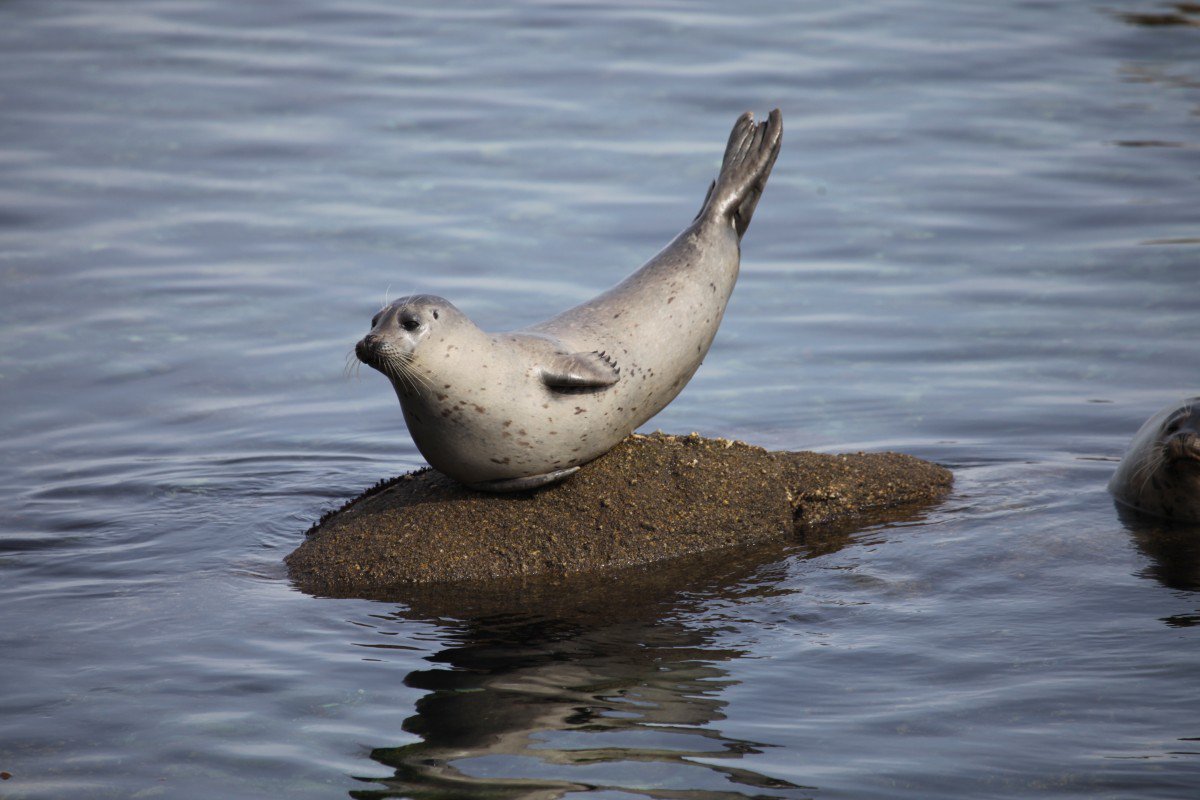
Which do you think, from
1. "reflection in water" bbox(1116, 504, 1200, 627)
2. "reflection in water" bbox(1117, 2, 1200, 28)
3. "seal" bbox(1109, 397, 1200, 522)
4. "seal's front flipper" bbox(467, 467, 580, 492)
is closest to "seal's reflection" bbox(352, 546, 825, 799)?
"seal's front flipper" bbox(467, 467, 580, 492)

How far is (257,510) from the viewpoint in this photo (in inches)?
280

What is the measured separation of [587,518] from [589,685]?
1178 millimetres

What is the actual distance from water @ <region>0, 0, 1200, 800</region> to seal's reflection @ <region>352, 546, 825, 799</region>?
0.02 metres

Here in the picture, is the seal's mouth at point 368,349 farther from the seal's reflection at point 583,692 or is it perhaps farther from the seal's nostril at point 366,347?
the seal's reflection at point 583,692

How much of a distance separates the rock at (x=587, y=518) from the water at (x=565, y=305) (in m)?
0.18

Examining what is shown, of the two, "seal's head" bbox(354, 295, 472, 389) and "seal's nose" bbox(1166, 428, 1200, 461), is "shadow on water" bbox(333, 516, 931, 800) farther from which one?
"seal's nose" bbox(1166, 428, 1200, 461)

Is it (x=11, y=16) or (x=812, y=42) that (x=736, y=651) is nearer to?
(x=812, y=42)

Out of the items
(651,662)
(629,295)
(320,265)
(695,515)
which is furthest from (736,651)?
(320,265)

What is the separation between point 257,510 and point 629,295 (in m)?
2.03

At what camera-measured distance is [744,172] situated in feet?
22.7

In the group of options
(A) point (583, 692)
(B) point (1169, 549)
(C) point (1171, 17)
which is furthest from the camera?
(C) point (1171, 17)

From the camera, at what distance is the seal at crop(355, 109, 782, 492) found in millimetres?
5773

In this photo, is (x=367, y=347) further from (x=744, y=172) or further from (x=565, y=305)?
(x=565, y=305)

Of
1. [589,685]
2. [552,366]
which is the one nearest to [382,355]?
[552,366]
